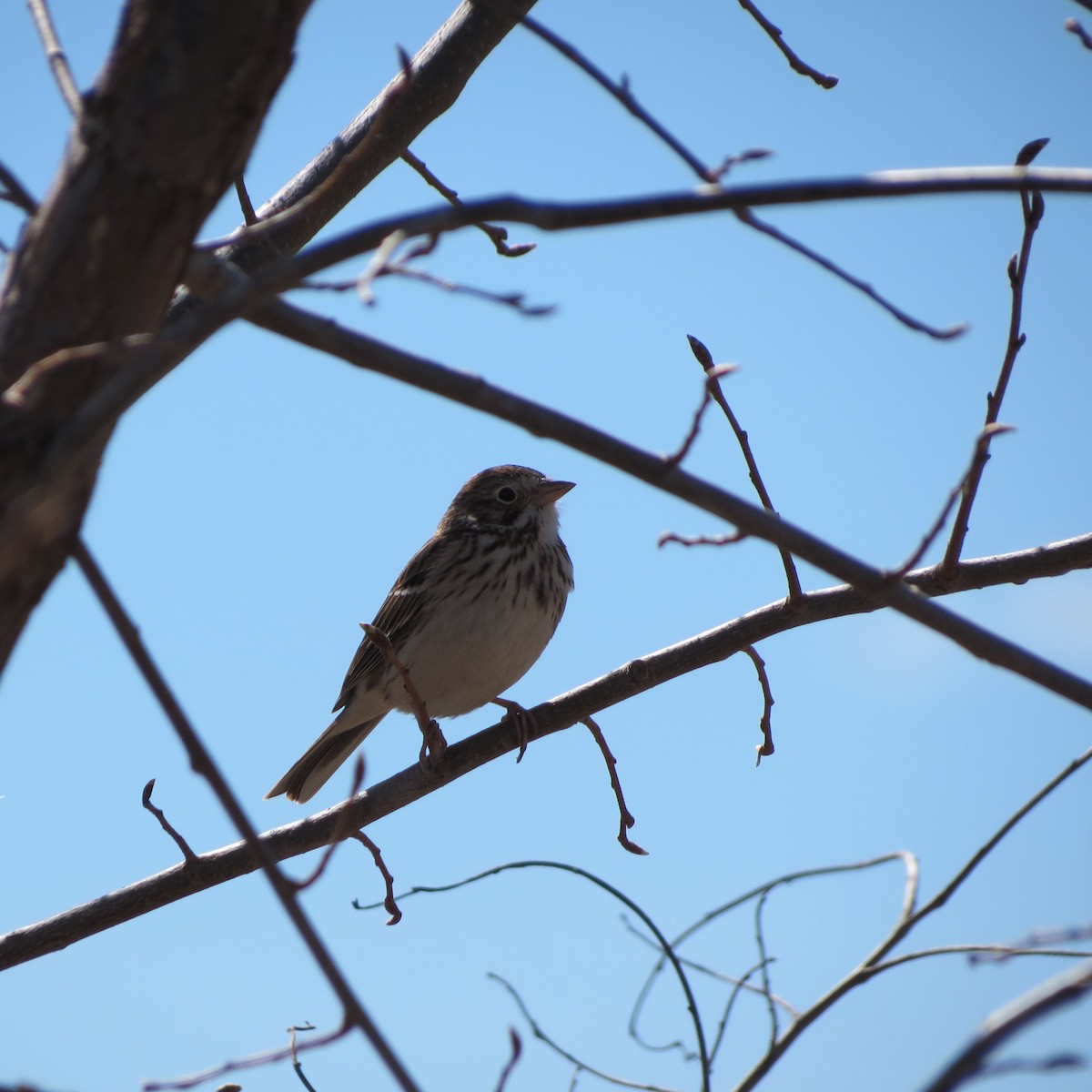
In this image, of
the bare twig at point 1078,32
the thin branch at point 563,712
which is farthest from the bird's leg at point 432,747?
the bare twig at point 1078,32

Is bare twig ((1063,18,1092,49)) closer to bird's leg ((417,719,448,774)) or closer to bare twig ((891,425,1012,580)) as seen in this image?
bare twig ((891,425,1012,580))

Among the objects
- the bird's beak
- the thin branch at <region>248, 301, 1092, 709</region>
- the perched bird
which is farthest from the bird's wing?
the thin branch at <region>248, 301, 1092, 709</region>

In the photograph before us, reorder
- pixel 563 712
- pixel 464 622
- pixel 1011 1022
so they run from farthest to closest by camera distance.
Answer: pixel 464 622 < pixel 563 712 < pixel 1011 1022

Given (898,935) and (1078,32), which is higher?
(1078,32)

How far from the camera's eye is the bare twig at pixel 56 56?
7.23 feet

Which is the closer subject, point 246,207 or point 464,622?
point 246,207

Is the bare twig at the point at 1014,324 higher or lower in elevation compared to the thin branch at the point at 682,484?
higher

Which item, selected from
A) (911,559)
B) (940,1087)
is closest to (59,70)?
(911,559)

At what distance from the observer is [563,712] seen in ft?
14.8

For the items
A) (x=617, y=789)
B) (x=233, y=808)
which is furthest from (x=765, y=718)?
(x=233, y=808)

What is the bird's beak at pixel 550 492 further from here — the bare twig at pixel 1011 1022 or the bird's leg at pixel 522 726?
the bare twig at pixel 1011 1022

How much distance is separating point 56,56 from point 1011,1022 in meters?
2.24

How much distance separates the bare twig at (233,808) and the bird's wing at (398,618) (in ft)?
16.7

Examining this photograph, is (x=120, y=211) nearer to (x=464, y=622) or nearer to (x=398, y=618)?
(x=464, y=622)
